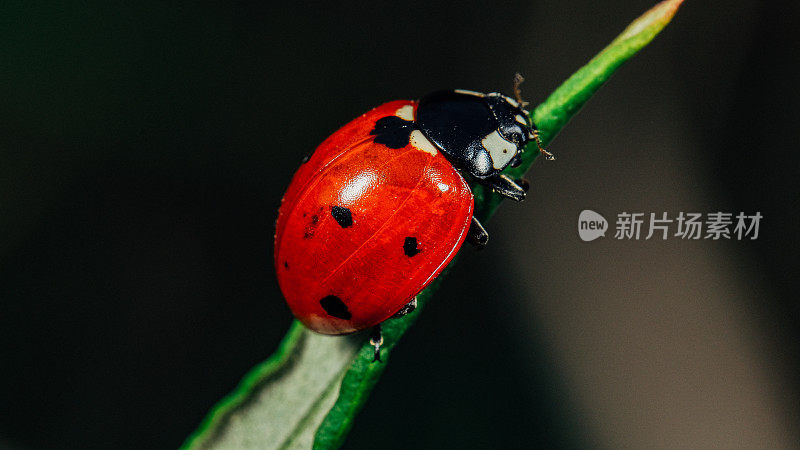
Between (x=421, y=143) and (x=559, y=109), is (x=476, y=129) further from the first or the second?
(x=559, y=109)

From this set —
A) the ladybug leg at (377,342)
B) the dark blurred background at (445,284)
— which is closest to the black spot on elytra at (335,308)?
the ladybug leg at (377,342)

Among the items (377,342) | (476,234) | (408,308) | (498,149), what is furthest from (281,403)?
(498,149)

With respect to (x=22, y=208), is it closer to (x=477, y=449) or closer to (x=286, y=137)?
(x=286, y=137)

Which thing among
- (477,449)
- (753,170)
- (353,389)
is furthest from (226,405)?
(753,170)

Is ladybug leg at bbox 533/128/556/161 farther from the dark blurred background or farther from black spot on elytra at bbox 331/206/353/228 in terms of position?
the dark blurred background

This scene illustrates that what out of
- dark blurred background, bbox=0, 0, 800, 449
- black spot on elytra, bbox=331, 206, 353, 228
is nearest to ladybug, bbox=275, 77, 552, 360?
black spot on elytra, bbox=331, 206, 353, 228

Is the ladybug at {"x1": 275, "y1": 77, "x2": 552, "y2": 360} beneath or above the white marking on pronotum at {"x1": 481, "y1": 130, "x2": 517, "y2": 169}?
beneath
